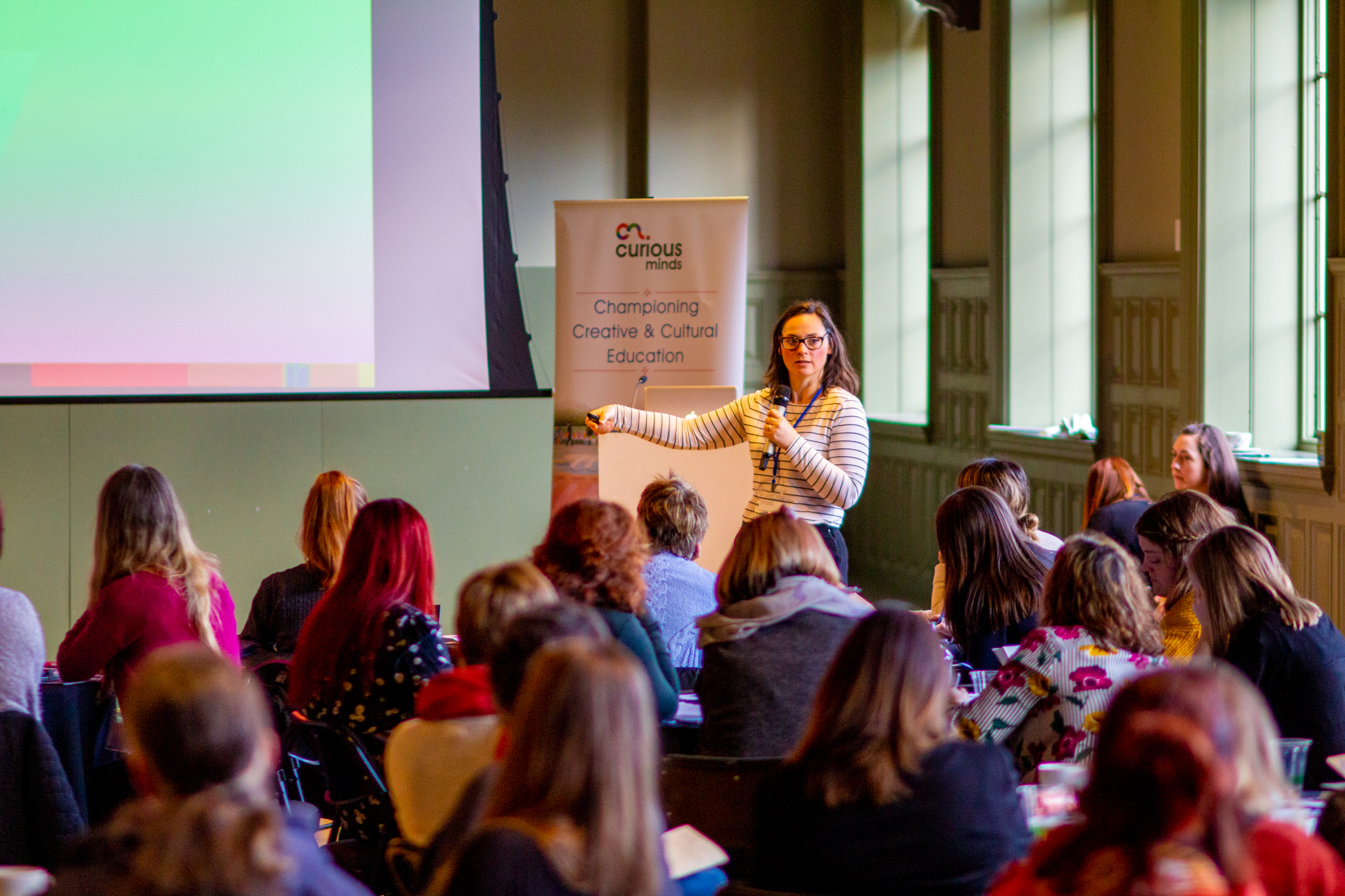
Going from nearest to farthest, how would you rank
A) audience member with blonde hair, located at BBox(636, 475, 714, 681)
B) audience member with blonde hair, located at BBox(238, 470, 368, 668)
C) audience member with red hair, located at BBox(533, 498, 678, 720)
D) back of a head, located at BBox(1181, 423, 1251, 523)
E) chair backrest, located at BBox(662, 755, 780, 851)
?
chair backrest, located at BBox(662, 755, 780, 851) → audience member with red hair, located at BBox(533, 498, 678, 720) → audience member with blonde hair, located at BBox(636, 475, 714, 681) → audience member with blonde hair, located at BBox(238, 470, 368, 668) → back of a head, located at BBox(1181, 423, 1251, 523)

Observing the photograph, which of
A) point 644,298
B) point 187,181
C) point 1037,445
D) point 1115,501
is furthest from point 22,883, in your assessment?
point 1037,445

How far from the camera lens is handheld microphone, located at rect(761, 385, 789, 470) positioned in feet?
13.3

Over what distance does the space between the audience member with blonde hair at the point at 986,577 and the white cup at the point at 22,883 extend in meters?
2.14

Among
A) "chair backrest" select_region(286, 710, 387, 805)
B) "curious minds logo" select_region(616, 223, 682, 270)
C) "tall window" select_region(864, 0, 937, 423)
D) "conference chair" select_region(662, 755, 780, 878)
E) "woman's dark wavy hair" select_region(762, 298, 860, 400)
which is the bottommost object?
"chair backrest" select_region(286, 710, 387, 805)

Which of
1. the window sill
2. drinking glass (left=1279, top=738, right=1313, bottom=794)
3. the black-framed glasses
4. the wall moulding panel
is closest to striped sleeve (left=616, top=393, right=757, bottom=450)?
the black-framed glasses

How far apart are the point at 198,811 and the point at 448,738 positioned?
0.84 meters

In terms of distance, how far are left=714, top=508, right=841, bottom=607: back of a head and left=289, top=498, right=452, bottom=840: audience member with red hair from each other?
0.65 meters

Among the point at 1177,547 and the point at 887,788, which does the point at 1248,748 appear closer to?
the point at 887,788

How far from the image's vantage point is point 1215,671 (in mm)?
1458

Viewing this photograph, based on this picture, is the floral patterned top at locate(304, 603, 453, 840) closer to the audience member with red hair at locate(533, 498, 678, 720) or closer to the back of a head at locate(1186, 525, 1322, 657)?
the audience member with red hair at locate(533, 498, 678, 720)

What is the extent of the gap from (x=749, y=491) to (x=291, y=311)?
2.57 metres

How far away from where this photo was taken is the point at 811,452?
12.7ft

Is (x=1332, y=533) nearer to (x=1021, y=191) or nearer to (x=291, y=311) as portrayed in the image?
(x=1021, y=191)

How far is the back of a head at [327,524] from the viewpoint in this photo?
4039 millimetres
